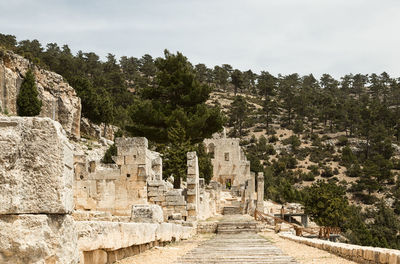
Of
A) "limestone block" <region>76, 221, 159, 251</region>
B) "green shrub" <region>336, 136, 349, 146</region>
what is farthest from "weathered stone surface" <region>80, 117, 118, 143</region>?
"limestone block" <region>76, 221, 159, 251</region>

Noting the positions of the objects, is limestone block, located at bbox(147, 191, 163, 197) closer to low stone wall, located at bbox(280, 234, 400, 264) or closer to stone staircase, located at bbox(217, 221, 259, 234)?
stone staircase, located at bbox(217, 221, 259, 234)

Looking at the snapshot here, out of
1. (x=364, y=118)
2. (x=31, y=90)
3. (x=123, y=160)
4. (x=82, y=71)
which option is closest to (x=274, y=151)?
(x=364, y=118)

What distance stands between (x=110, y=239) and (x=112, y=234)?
0.33ft

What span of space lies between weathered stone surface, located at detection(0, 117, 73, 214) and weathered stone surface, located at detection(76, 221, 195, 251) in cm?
119

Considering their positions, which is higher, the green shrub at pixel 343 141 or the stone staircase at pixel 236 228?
the green shrub at pixel 343 141

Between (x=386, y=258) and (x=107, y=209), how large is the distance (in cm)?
1326

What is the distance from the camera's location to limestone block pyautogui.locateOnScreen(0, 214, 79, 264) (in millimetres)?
3871

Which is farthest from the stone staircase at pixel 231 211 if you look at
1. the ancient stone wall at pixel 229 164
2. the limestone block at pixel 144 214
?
the limestone block at pixel 144 214

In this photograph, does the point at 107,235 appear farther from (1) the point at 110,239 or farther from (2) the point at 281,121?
(2) the point at 281,121

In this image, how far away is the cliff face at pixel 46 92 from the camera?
48969 millimetres

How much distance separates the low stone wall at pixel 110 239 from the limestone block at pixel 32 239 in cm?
113

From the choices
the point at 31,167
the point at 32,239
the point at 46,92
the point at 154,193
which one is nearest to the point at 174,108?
the point at 154,193

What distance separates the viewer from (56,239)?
13.4 ft

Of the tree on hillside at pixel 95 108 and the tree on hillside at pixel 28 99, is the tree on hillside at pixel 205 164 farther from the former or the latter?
the tree on hillside at pixel 28 99
